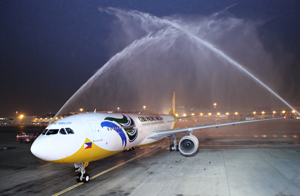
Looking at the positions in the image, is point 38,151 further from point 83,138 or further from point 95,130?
point 95,130

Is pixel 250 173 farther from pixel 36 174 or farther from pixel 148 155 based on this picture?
pixel 36 174

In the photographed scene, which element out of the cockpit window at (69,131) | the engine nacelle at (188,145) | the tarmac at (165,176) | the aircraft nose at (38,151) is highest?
the cockpit window at (69,131)

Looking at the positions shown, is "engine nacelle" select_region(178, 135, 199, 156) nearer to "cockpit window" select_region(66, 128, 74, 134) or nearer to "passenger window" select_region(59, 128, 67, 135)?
"cockpit window" select_region(66, 128, 74, 134)

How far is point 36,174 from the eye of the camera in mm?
13414

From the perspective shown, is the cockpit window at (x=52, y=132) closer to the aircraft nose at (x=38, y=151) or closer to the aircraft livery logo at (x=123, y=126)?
the aircraft nose at (x=38, y=151)

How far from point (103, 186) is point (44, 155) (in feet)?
10.3

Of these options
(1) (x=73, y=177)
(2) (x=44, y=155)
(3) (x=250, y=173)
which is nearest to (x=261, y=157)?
(3) (x=250, y=173)

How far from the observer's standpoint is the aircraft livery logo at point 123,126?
43.7ft

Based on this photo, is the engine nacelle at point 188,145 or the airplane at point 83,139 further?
the engine nacelle at point 188,145

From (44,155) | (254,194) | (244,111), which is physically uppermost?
(244,111)

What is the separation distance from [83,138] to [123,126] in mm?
4028

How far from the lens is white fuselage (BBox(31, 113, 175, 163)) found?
990 centimetres

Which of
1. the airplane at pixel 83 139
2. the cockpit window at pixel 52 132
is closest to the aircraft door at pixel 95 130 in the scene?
the airplane at pixel 83 139

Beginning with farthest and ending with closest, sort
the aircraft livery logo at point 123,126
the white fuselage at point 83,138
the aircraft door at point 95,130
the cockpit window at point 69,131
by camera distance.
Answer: the aircraft livery logo at point 123,126 → the aircraft door at point 95,130 → the cockpit window at point 69,131 → the white fuselage at point 83,138
